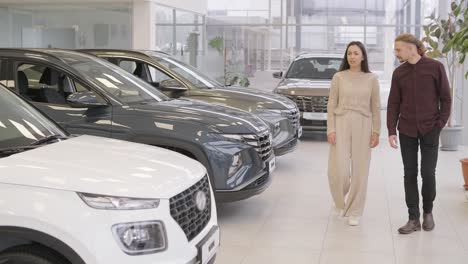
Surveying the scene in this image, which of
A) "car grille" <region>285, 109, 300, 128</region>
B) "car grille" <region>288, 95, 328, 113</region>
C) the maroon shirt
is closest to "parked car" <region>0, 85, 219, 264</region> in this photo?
the maroon shirt

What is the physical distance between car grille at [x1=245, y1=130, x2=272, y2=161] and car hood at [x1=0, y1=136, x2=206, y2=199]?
2.10m

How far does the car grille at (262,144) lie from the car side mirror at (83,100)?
1.33m

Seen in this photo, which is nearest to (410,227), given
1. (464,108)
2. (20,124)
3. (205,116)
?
(205,116)

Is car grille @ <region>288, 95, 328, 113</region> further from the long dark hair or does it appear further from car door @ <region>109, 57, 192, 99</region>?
the long dark hair

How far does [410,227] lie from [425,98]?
3.65ft

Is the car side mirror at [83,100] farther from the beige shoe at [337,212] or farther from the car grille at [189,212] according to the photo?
the beige shoe at [337,212]

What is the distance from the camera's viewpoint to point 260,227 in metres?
5.64

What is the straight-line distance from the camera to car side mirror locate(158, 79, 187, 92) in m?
7.71

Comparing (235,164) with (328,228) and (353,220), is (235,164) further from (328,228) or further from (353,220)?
(353,220)

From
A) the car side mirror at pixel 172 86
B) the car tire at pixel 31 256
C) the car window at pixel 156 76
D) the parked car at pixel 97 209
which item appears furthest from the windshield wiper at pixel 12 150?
the car window at pixel 156 76

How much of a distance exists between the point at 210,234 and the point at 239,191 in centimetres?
208

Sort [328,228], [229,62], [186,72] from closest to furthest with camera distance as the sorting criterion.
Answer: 1. [328,228]
2. [186,72]
3. [229,62]

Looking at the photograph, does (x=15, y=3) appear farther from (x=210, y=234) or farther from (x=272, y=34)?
(x=210, y=234)

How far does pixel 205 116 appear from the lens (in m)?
5.59
